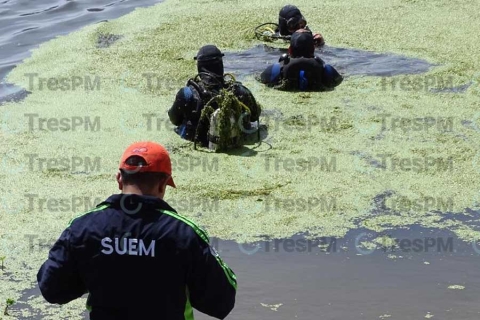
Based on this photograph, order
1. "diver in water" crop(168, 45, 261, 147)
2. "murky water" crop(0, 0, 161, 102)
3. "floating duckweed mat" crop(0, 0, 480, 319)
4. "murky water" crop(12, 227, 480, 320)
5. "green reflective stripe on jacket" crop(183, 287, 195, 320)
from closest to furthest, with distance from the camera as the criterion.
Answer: "green reflective stripe on jacket" crop(183, 287, 195, 320), "murky water" crop(12, 227, 480, 320), "floating duckweed mat" crop(0, 0, 480, 319), "diver in water" crop(168, 45, 261, 147), "murky water" crop(0, 0, 161, 102)

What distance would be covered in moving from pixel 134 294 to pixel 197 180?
4246 millimetres

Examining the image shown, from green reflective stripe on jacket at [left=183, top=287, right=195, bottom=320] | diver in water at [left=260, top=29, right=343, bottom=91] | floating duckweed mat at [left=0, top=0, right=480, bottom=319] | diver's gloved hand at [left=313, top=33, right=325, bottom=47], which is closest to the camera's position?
green reflective stripe on jacket at [left=183, top=287, right=195, bottom=320]

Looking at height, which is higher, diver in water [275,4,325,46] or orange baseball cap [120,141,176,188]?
orange baseball cap [120,141,176,188]

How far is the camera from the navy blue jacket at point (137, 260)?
9.80 feet

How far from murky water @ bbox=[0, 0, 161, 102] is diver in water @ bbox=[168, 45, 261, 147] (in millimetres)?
3526

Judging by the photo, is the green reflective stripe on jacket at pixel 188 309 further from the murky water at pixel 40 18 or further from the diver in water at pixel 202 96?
the murky water at pixel 40 18

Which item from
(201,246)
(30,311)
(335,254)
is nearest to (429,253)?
(335,254)

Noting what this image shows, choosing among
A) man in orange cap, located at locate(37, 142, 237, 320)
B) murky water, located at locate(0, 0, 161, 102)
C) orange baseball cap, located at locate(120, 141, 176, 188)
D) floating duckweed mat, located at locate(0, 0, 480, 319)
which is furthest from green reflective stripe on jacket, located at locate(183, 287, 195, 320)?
murky water, located at locate(0, 0, 161, 102)

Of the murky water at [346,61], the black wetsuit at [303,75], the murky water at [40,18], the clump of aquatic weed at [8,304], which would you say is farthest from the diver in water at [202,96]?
the murky water at [40,18]

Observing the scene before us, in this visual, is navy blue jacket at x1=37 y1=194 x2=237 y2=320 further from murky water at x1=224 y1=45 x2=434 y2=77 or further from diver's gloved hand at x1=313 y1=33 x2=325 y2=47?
diver's gloved hand at x1=313 y1=33 x2=325 y2=47

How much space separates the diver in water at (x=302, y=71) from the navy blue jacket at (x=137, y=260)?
679cm

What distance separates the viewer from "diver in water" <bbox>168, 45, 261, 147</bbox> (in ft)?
26.7

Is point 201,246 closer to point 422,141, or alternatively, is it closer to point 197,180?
point 197,180

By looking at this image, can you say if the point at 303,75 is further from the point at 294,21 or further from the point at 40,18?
the point at 40,18
